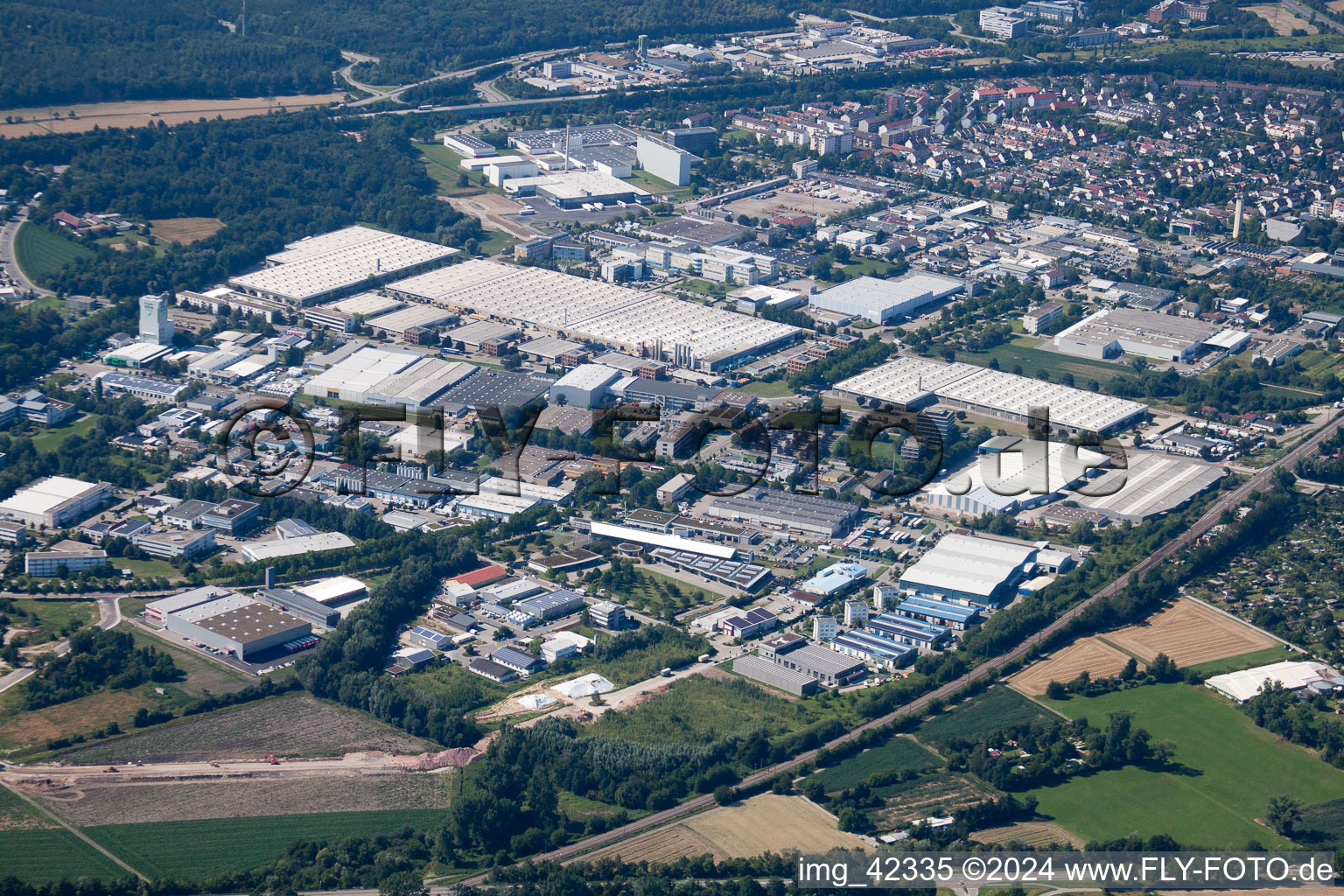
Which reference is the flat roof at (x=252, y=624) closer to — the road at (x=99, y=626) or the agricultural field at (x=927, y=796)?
the road at (x=99, y=626)

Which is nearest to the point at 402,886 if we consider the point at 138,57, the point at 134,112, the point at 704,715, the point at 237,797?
the point at 237,797

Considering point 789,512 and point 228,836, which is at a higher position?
point 789,512

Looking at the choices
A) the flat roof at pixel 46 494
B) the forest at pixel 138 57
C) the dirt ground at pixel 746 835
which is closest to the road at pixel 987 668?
the dirt ground at pixel 746 835

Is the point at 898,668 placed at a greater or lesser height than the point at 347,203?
lesser

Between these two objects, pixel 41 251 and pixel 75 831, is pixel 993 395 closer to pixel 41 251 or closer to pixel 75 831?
pixel 75 831

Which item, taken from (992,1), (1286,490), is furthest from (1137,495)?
(992,1)

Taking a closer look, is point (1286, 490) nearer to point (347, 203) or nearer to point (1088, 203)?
point (1088, 203)
